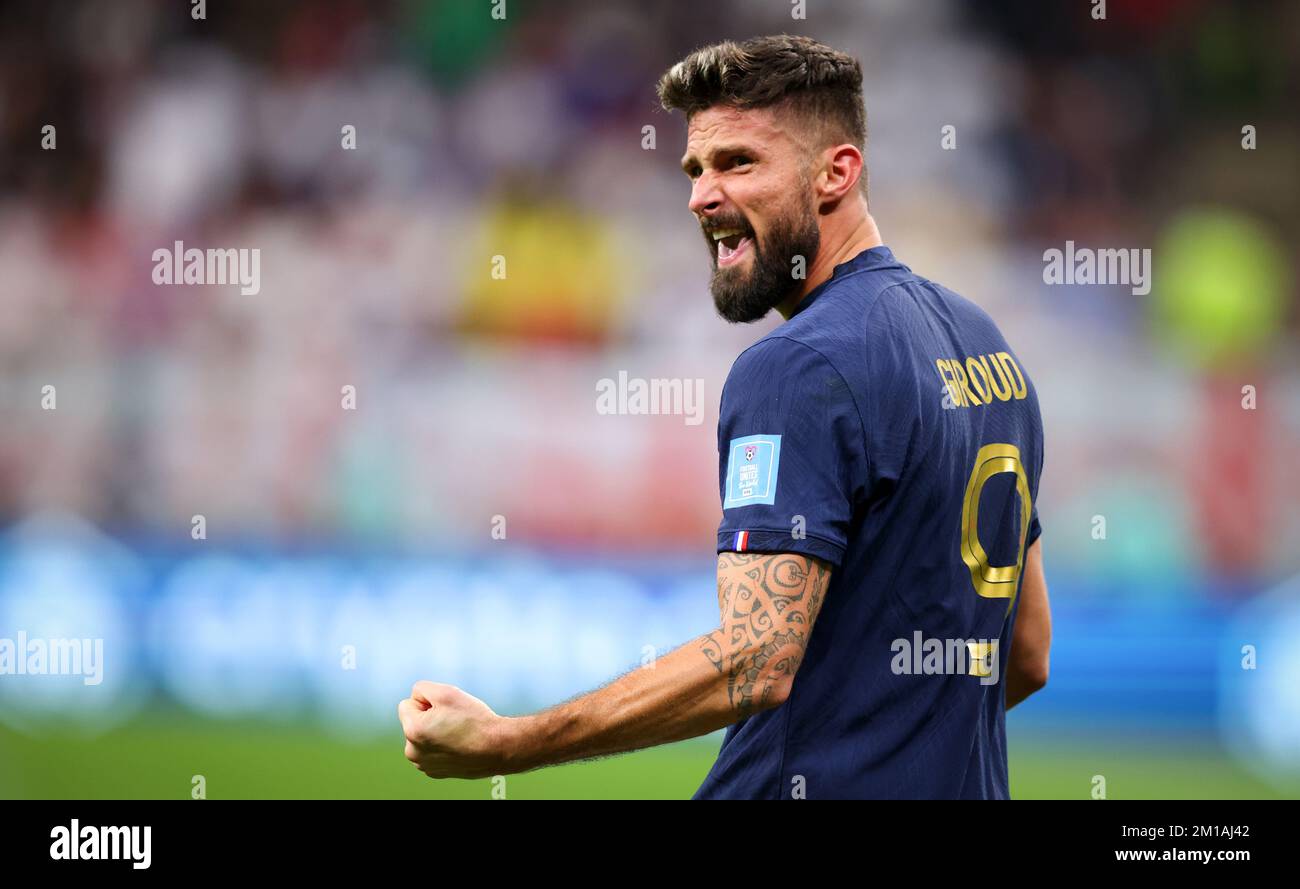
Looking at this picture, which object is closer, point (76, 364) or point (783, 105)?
point (783, 105)

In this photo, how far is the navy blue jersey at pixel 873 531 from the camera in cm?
192

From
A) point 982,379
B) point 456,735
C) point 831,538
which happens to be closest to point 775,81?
point 982,379

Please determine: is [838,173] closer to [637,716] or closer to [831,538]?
[831,538]

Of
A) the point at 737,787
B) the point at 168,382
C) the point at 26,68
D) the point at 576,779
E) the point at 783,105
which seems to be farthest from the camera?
the point at 26,68

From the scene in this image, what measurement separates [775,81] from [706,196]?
0.78 ft

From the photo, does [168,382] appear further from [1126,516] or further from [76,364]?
[1126,516]

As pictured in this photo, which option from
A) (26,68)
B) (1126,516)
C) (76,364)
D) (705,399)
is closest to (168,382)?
(76,364)

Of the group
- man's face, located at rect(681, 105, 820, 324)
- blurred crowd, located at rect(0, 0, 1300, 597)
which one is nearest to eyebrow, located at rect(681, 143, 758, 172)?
man's face, located at rect(681, 105, 820, 324)

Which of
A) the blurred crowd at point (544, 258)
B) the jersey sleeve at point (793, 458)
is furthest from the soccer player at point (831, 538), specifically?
the blurred crowd at point (544, 258)

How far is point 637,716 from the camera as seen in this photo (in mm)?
1868

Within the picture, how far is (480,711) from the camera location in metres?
1.90

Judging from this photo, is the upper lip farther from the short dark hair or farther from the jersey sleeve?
the jersey sleeve

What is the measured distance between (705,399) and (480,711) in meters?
4.77

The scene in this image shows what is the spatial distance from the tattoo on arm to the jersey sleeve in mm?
34
